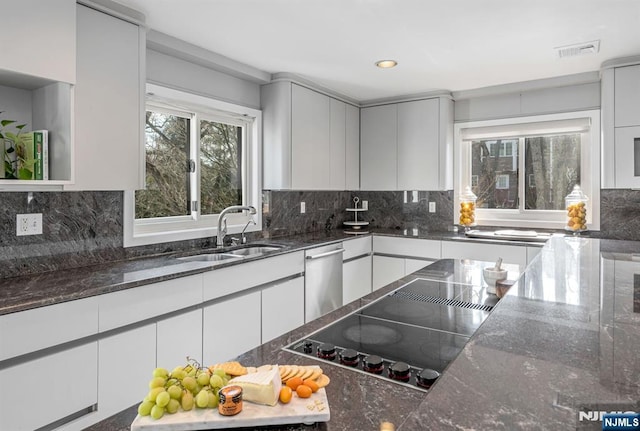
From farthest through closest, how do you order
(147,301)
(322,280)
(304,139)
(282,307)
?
(304,139) < (322,280) < (282,307) < (147,301)

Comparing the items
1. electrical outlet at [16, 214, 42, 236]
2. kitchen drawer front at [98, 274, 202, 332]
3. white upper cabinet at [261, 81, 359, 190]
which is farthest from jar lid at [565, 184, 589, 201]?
electrical outlet at [16, 214, 42, 236]

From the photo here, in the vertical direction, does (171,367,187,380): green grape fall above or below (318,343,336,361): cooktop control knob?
above

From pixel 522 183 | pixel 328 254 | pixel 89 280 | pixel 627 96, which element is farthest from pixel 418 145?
pixel 89 280

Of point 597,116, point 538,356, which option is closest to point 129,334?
point 538,356

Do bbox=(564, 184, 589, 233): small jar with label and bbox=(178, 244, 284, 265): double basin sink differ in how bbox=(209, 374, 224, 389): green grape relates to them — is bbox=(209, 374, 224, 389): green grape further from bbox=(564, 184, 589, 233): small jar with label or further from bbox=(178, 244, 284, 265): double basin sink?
bbox=(564, 184, 589, 233): small jar with label

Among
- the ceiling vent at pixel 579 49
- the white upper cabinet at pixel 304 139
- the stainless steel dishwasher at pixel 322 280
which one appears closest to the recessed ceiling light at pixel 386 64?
the white upper cabinet at pixel 304 139

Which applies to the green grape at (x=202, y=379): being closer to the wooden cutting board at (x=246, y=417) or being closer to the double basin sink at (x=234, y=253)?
the wooden cutting board at (x=246, y=417)

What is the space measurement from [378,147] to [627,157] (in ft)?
7.52

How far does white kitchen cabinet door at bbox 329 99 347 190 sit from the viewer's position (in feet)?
13.8

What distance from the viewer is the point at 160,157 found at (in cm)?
293

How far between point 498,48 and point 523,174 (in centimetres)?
168

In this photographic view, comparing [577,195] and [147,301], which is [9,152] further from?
[577,195]

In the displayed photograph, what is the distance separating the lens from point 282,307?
3.04 meters

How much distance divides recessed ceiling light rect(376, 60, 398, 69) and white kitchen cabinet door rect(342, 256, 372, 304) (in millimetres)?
1809
